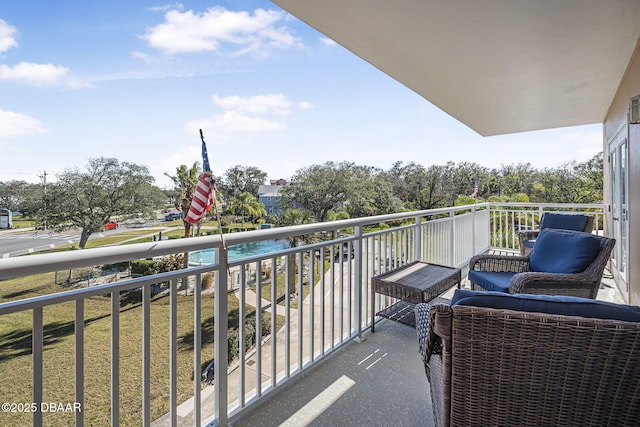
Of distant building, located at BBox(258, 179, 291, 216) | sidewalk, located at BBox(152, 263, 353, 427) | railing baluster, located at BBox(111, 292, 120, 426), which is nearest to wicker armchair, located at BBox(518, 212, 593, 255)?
sidewalk, located at BBox(152, 263, 353, 427)

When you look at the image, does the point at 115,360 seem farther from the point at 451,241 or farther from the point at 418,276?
the point at 451,241

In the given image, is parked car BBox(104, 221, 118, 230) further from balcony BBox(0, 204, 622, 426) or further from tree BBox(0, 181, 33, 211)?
balcony BBox(0, 204, 622, 426)

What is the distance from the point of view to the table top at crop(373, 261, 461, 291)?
2.72 metres

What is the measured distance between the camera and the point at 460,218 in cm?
521

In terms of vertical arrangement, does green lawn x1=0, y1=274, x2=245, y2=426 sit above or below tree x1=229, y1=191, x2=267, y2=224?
below

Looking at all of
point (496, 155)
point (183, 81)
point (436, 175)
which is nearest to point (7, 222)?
point (183, 81)

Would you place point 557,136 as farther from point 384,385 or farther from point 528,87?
point 384,385

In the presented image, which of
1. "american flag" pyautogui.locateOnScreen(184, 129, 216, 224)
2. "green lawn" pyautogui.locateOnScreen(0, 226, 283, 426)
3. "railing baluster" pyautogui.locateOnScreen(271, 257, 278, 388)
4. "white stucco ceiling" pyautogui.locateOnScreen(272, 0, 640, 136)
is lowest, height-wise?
→ "green lawn" pyautogui.locateOnScreen(0, 226, 283, 426)

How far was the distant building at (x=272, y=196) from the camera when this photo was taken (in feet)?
97.0

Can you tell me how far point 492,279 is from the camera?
Result: 3141 mm


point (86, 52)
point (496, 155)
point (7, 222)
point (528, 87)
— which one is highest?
point (86, 52)

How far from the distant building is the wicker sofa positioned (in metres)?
27.2

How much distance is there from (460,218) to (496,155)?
80.3 feet

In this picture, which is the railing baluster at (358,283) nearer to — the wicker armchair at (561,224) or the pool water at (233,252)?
the pool water at (233,252)
